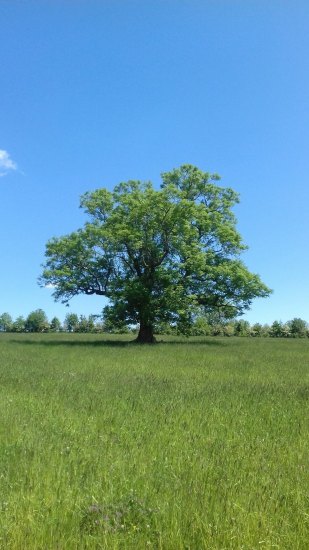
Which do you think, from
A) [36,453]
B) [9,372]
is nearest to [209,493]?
[36,453]

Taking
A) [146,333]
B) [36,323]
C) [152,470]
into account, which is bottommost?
[152,470]

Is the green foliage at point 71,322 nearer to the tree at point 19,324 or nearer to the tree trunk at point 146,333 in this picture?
the tree at point 19,324

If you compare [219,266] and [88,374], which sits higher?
[219,266]

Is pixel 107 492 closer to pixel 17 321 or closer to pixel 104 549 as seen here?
pixel 104 549

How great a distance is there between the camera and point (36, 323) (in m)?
141

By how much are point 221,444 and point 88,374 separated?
8893 millimetres

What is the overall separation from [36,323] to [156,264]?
111 m

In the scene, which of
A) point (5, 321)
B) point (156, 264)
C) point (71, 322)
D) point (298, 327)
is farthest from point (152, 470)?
point (5, 321)

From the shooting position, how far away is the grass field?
3.95 meters

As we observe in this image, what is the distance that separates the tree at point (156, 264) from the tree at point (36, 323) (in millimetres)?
104625

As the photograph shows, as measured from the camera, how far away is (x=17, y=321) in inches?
5689

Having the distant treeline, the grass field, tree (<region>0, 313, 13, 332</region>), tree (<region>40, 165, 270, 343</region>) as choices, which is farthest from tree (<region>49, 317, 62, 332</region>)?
the grass field

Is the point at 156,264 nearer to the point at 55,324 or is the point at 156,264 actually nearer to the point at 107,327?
the point at 107,327

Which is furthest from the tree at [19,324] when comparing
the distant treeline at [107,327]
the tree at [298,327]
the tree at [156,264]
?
the tree at [156,264]
